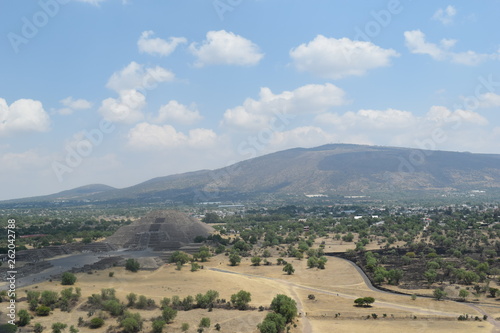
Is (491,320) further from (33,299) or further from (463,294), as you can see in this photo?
(33,299)

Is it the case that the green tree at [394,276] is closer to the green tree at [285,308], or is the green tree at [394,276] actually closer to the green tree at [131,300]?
the green tree at [285,308]

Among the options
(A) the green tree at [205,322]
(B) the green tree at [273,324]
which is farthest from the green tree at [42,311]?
(B) the green tree at [273,324]

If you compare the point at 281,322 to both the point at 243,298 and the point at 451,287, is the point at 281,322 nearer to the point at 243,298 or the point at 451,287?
the point at 243,298

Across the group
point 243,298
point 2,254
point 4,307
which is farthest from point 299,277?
point 2,254

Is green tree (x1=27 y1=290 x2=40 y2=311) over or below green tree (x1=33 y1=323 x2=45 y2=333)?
over

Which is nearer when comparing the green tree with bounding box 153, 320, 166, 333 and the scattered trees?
the green tree with bounding box 153, 320, 166, 333

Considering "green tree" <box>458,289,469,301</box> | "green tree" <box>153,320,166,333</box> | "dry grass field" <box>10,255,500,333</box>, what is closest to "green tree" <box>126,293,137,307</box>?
"dry grass field" <box>10,255,500,333</box>

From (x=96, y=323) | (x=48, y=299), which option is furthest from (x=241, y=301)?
(x=48, y=299)

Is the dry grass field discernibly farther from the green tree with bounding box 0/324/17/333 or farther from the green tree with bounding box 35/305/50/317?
the green tree with bounding box 0/324/17/333
